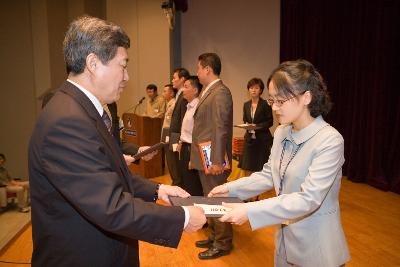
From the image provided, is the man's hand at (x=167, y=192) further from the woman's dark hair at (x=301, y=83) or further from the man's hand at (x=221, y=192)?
the woman's dark hair at (x=301, y=83)

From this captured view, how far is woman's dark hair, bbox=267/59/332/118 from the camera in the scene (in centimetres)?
148

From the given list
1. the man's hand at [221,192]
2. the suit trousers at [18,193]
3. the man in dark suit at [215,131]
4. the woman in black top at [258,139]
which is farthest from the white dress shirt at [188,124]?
the suit trousers at [18,193]

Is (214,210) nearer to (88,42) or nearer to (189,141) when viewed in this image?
(88,42)

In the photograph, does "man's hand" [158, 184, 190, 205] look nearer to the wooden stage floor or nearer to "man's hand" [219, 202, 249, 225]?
"man's hand" [219, 202, 249, 225]

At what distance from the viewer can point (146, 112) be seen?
7.01 metres

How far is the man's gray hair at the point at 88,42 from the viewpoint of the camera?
47.1 inches

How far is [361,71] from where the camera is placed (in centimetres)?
557

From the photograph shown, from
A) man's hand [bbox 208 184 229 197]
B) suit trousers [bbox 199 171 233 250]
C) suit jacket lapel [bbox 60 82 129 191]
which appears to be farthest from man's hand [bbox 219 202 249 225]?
suit trousers [bbox 199 171 233 250]

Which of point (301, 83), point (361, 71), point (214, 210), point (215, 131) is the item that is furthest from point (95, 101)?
point (361, 71)

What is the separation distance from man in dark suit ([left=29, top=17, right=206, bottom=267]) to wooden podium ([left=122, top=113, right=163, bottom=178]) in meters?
4.73

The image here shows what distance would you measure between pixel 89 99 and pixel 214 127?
1.88 metres

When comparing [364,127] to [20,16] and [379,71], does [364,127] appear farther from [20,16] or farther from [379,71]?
[20,16]

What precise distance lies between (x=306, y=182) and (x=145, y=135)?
479cm

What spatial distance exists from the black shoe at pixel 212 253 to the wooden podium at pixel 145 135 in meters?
3.00
